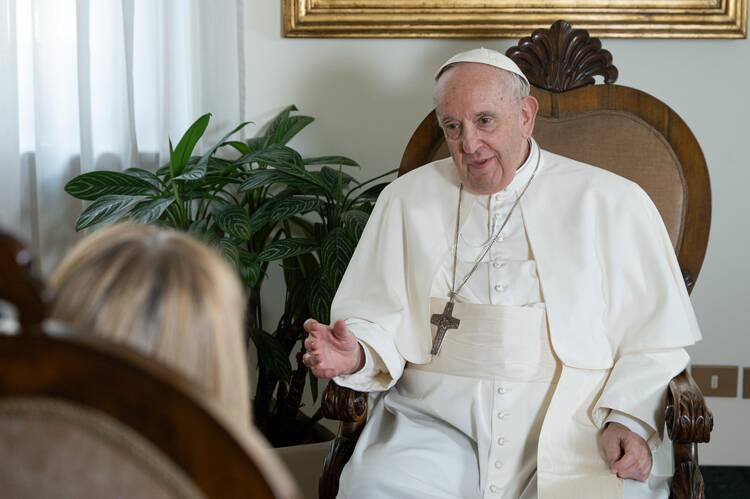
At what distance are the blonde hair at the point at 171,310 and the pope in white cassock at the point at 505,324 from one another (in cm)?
152

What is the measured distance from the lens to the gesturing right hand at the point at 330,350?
232 centimetres

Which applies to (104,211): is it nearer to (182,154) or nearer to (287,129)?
(182,154)

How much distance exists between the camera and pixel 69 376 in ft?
2.19

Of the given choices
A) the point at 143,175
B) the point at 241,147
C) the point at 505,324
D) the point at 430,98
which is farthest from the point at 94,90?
the point at 505,324

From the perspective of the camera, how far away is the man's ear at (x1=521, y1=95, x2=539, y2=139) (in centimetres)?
270

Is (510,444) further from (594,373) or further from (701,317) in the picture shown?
(701,317)

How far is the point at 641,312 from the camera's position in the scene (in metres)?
2.50

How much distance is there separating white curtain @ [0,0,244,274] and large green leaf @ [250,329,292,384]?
73 cm

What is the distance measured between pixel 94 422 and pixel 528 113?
86.6 inches

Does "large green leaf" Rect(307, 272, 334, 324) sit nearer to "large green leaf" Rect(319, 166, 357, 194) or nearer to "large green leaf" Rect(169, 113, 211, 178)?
"large green leaf" Rect(319, 166, 357, 194)

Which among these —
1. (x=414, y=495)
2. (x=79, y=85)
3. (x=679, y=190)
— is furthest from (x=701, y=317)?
(x=79, y=85)

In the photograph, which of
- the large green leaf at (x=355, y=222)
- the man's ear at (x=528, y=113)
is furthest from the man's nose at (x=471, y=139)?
the large green leaf at (x=355, y=222)

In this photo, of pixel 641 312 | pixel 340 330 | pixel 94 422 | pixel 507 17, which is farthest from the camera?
pixel 507 17

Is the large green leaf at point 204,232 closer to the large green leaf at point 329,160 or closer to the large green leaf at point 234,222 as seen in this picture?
the large green leaf at point 234,222
